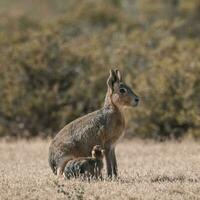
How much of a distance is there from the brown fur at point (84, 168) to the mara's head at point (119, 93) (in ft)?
4.06

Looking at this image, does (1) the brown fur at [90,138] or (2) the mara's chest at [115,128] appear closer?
(1) the brown fur at [90,138]

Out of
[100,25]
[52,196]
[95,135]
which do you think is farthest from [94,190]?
[100,25]

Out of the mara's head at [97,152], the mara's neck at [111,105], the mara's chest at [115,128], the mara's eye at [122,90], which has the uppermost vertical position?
the mara's eye at [122,90]

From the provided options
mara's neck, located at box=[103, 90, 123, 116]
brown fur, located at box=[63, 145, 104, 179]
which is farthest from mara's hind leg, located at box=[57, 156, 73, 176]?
mara's neck, located at box=[103, 90, 123, 116]

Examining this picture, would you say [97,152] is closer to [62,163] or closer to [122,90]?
[62,163]

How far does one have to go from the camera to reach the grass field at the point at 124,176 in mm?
10320

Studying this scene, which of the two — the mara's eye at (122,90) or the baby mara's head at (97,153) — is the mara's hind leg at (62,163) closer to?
the baby mara's head at (97,153)

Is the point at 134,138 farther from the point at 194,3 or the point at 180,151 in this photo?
the point at 194,3

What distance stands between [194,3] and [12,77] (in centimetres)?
2707

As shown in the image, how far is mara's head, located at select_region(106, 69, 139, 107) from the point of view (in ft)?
40.8

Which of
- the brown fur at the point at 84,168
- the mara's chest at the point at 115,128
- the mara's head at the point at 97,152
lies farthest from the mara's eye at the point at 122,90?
the brown fur at the point at 84,168

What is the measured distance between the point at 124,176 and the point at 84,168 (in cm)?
113

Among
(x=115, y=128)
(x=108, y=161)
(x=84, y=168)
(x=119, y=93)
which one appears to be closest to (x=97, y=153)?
(x=108, y=161)

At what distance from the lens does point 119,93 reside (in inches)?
491
